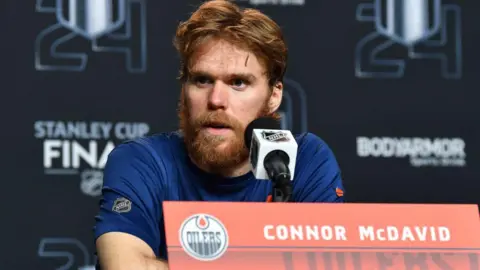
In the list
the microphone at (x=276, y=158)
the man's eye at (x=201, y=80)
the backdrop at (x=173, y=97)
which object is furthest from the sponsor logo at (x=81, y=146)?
the microphone at (x=276, y=158)

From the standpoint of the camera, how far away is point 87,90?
11.9 feet

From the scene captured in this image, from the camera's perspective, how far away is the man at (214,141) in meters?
2.33

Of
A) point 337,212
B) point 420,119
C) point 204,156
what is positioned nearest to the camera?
point 337,212

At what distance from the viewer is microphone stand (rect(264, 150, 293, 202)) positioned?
189 cm

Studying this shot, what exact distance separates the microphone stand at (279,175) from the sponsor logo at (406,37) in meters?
1.97

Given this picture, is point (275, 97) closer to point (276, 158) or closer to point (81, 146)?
point (276, 158)

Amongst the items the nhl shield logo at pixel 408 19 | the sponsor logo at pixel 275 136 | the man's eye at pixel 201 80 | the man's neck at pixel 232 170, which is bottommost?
the man's neck at pixel 232 170

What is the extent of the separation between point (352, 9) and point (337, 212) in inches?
87.4

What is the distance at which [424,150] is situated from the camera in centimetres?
385

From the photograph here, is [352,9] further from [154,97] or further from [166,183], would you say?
[166,183]

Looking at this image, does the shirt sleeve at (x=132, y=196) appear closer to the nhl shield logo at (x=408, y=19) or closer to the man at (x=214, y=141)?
the man at (x=214, y=141)

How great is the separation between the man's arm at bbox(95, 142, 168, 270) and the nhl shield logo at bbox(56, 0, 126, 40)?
131cm

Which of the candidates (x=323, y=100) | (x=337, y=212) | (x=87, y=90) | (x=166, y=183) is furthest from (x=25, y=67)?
(x=337, y=212)

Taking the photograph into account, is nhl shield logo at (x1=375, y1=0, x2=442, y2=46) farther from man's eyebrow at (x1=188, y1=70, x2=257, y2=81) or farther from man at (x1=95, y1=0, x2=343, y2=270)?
man's eyebrow at (x1=188, y1=70, x2=257, y2=81)
